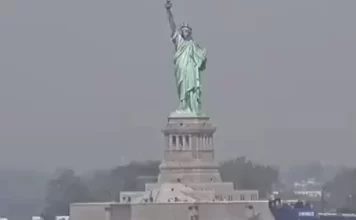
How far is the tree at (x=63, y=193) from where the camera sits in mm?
114125

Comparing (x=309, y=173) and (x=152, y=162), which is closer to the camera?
(x=152, y=162)

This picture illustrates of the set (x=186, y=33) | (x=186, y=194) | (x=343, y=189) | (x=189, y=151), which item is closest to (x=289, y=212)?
(x=186, y=194)

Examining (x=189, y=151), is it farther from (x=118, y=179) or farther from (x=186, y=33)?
(x=118, y=179)

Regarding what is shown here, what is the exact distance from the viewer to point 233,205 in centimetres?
8344

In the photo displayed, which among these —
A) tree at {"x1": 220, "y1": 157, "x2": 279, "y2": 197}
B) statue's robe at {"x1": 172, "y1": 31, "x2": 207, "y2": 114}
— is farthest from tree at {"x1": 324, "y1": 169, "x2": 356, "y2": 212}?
statue's robe at {"x1": 172, "y1": 31, "x2": 207, "y2": 114}

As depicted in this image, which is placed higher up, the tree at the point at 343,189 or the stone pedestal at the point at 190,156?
the tree at the point at 343,189

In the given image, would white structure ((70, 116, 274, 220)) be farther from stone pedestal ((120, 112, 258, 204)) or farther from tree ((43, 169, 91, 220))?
tree ((43, 169, 91, 220))

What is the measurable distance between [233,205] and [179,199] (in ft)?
6.92

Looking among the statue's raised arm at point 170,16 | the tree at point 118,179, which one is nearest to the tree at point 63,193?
the tree at point 118,179

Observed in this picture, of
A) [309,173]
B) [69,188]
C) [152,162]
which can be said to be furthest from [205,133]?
[309,173]

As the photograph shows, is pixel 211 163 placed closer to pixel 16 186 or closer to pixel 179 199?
pixel 179 199

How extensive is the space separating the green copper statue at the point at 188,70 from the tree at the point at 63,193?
2221cm

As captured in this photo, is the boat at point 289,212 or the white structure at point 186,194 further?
A: the boat at point 289,212

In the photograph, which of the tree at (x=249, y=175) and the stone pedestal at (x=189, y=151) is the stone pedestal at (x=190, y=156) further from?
the tree at (x=249, y=175)
